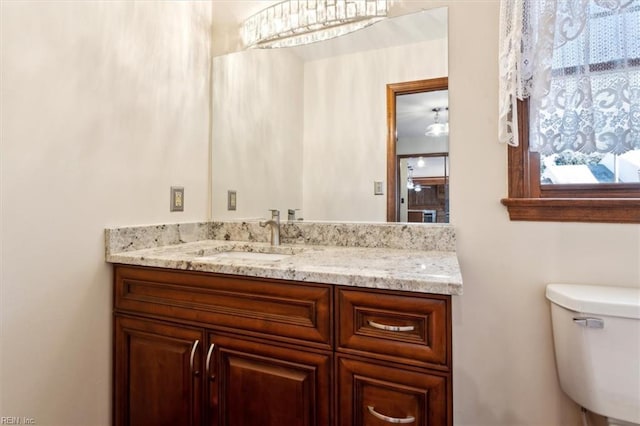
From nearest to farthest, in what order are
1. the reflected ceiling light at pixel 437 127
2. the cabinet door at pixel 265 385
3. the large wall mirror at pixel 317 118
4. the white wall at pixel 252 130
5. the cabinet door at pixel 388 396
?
the cabinet door at pixel 388 396 → the cabinet door at pixel 265 385 → the reflected ceiling light at pixel 437 127 → the large wall mirror at pixel 317 118 → the white wall at pixel 252 130

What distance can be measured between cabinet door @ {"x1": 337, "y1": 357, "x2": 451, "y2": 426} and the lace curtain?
81cm

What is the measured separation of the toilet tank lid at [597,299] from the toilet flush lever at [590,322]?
0.02 m

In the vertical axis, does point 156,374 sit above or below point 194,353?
below

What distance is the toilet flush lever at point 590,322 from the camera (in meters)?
0.98

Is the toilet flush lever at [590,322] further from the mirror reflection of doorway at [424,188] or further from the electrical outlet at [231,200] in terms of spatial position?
the electrical outlet at [231,200]

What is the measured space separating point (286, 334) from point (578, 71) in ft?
3.80

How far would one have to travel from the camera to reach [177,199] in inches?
63.2

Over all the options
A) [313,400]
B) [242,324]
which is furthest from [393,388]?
[242,324]

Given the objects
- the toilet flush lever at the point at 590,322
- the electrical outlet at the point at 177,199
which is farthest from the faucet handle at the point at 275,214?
the toilet flush lever at the point at 590,322

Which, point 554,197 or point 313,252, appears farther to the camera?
point 313,252

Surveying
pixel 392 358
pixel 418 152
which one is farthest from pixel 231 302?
pixel 418 152

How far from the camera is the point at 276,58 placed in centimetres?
176

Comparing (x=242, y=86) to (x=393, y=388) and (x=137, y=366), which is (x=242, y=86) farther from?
(x=393, y=388)

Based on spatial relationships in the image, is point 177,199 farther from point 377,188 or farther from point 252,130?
point 377,188
